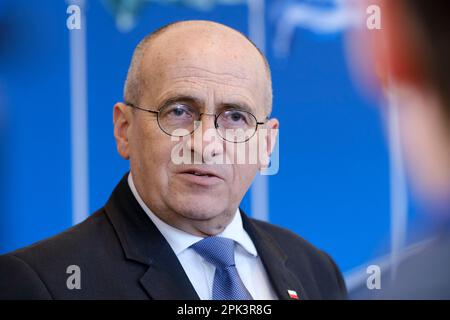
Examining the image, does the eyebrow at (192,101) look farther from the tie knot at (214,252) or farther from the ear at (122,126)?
the tie knot at (214,252)

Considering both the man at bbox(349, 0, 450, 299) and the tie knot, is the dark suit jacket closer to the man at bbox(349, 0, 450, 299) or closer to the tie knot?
the tie knot

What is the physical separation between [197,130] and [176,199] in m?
0.19

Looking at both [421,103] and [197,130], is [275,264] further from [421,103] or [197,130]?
[421,103]

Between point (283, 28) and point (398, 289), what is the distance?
97 centimetres

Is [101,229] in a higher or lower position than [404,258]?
higher

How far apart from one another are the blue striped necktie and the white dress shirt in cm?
1

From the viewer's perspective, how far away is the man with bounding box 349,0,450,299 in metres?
2.19

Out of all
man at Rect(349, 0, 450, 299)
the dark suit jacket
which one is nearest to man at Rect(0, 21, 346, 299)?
the dark suit jacket

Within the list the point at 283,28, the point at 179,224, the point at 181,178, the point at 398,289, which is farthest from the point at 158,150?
the point at 398,289

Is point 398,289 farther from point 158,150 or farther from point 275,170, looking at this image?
point 158,150

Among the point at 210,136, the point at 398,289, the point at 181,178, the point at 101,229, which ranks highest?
the point at 210,136

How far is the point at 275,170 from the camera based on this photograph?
81.7 inches

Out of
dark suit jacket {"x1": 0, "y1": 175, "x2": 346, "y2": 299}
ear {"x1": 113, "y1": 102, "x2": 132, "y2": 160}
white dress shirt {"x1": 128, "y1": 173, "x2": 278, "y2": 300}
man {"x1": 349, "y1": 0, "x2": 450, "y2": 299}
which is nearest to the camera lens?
dark suit jacket {"x1": 0, "y1": 175, "x2": 346, "y2": 299}

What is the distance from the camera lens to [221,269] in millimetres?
1672
